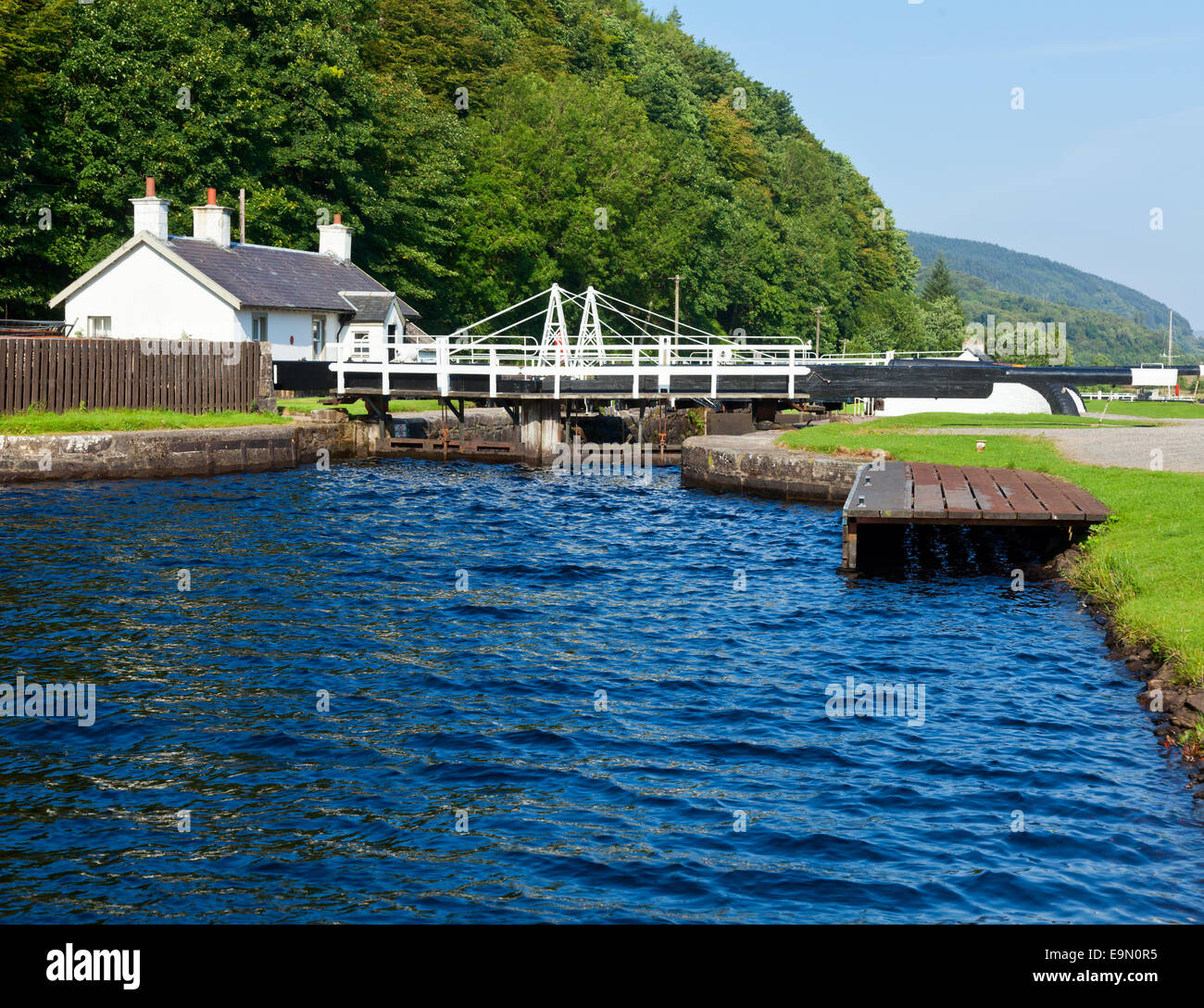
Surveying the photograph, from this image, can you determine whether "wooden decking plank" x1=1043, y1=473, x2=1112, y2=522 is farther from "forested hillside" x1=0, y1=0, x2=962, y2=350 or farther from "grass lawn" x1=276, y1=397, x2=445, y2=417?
"forested hillside" x1=0, y1=0, x2=962, y2=350

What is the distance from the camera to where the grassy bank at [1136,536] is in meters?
16.2

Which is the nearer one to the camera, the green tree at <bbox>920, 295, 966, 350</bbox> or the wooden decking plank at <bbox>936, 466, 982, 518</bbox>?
the wooden decking plank at <bbox>936, 466, 982, 518</bbox>

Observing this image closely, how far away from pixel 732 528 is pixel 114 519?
1586 centimetres

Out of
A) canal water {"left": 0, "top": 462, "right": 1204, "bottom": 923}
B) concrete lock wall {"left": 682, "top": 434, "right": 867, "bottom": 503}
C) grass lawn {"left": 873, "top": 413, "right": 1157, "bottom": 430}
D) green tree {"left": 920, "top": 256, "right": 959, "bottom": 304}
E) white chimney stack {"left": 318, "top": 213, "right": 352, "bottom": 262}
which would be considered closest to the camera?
canal water {"left": 0, "top": 462, "right": 1204, "bottom": 923}

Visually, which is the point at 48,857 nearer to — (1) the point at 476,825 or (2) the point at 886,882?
(1) the point at 476,825

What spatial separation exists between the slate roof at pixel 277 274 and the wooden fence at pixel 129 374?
5829mm

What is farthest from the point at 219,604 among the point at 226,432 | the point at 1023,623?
the point at 226,432

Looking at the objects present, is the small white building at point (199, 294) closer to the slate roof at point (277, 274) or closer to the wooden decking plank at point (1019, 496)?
the slate roof at point (277, 274)

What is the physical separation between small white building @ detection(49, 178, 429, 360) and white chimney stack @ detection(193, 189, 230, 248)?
5cm

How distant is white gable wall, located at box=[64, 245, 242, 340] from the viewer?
51750 mm

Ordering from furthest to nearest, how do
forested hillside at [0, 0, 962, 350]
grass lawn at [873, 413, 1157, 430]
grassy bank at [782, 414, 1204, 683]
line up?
forested hillside at [0, 0, 962, 350] < grass lawn at [873, 413, 1157, 430] < grassy bank at [782, 414, 1204, 683]

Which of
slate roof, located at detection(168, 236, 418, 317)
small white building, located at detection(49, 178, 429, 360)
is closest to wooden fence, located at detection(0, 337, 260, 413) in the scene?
small white building, located at detection(49, 178, 429, 360)

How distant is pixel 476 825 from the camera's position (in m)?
11.7

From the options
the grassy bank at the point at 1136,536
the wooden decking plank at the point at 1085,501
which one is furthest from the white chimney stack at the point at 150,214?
the wooden decking plank at the point at 1085,501
